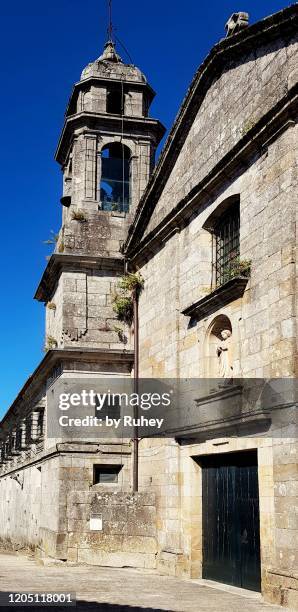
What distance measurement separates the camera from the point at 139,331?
17.5m

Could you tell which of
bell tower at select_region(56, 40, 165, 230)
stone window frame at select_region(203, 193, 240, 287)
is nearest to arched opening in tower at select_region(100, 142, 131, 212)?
bell tower at select_region(56, 40, 165, 230)

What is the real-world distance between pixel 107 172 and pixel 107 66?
2.84 metres

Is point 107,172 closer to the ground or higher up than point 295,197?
higher up

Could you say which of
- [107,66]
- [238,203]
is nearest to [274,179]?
[238,203]

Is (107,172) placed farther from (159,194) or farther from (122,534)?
(122,534)

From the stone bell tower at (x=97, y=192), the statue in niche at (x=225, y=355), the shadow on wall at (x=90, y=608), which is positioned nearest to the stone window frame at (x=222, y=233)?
the statue in niche at (x=225, y=355)

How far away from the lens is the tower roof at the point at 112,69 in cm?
1992

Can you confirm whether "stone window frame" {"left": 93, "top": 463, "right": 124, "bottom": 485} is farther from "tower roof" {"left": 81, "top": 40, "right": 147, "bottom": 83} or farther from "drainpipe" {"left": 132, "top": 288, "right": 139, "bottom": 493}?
"tower roof" {"left": 81, "top": 40, "right": 147, "bottom": 83}

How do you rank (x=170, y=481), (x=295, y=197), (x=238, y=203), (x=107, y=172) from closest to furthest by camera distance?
(x=295, y=197) → (x=238, y=203) → (x=170, y=481) → (x=107, y=172)

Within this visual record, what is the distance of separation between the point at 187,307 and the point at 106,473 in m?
5.01

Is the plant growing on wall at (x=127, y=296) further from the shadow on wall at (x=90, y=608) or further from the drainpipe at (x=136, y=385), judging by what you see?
the shadow on wall at (x=90, y=608)

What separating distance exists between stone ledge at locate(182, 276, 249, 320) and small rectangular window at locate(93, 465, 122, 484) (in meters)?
4.58

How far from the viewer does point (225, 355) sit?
13102 mm

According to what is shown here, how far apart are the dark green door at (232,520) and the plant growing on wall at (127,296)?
16.0 ft
